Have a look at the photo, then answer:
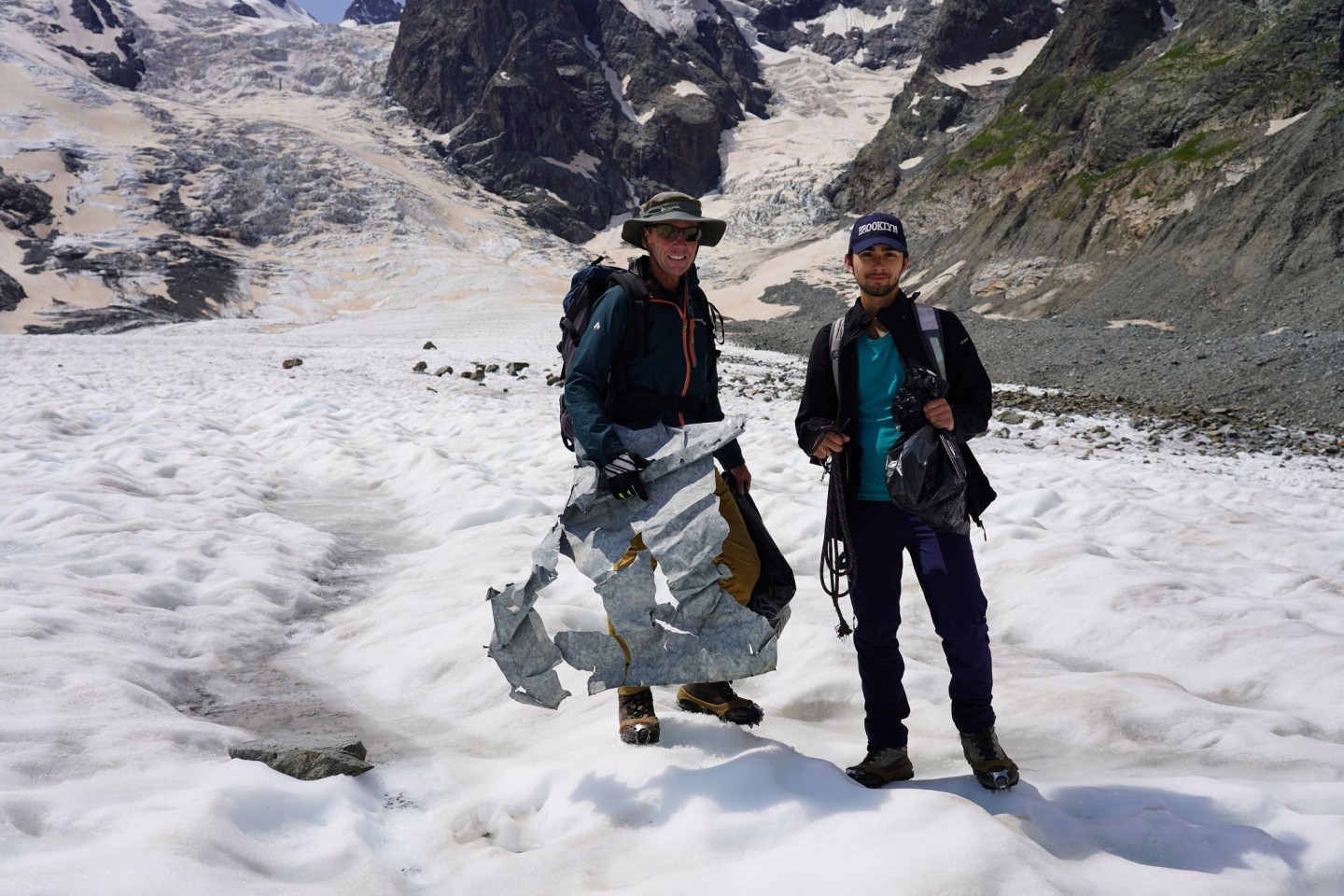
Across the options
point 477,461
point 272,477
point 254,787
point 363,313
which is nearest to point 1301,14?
point 477,461

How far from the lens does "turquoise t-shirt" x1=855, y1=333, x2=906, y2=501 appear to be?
3.66m

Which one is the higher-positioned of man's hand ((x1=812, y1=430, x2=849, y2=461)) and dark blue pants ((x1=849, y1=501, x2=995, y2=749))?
man's hand ((x1=812, y1=430, x2=849, y2=461))

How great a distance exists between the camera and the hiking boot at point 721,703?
13.0ft

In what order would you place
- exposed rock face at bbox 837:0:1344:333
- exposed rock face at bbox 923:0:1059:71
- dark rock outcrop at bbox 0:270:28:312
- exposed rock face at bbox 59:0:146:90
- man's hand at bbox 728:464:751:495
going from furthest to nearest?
exposed rock face at bbox 923:0:1059:71 → exposed rock face at bbox 59:0:146:90 → dark rock outcrop at bbox 0:270:28:312 → exposed rock face at bbox 837:0:1344:333 → man's hand at bbox 728:464:751:495

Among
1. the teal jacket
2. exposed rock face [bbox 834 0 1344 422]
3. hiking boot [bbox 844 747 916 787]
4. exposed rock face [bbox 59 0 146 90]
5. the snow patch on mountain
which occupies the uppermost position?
the snow patch on mountain

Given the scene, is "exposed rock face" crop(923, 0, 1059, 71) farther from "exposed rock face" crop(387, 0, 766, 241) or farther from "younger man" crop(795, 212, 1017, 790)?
"younger man" crop(795, 212, 1017, 790)

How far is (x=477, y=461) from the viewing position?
12094mm

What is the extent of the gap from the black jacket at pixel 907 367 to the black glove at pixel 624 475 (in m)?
0.77

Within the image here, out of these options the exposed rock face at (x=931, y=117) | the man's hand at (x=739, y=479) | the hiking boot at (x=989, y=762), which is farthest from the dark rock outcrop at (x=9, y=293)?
the exposed rock face at (x=931, y=117)

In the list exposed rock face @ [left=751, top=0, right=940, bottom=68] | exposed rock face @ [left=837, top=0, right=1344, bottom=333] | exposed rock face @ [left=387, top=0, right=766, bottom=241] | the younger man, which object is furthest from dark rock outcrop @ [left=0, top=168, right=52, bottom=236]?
exposed rock face @ [left=751, top=0, right=940, bottom=68]

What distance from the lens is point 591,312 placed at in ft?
13.2

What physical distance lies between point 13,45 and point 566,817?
116m

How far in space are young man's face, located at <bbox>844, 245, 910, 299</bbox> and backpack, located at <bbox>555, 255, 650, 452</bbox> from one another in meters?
1.02

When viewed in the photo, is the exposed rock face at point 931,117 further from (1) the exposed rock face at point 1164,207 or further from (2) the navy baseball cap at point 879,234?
(2) the navy baseball cap at point 879,234
